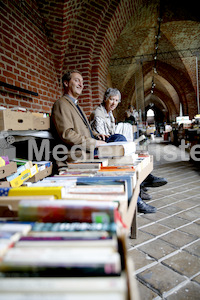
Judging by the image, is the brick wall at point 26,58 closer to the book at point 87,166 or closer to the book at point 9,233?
the book at point 87,166

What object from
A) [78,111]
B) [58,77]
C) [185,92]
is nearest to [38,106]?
[58,77]

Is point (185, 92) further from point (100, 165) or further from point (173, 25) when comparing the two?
point (100, 165)

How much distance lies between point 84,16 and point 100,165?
3553 millimetres

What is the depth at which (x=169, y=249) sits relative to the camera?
159 centimetres

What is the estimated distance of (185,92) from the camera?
12.7 metres

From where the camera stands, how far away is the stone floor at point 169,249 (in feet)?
3.96

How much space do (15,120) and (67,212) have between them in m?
1.55

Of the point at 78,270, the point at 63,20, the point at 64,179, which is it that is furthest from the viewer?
the point at 63,20

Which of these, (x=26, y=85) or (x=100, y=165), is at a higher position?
(x=26, y=85)

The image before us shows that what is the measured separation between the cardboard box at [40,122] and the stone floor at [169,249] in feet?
4.86

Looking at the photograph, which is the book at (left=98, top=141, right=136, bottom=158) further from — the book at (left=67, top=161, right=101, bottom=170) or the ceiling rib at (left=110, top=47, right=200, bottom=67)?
the ceiling rib at (left=110, top=47, right=200, bottom=67)

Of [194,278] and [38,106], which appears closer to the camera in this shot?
[194,278]

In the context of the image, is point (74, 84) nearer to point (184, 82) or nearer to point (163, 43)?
point (163, 43)

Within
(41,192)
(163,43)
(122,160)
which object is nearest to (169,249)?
(122,160)
